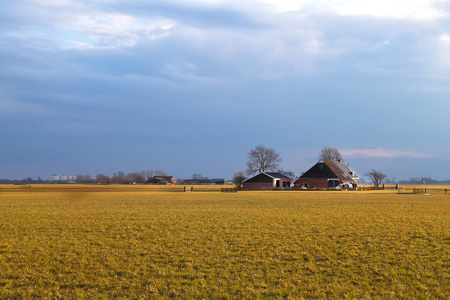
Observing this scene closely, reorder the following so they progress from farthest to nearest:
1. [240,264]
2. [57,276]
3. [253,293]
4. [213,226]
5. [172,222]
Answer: [172,222], [213,226], [240,264], [57,276], [253,293]

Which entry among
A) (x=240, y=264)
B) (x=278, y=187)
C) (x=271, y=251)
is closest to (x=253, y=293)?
(x=240, y=264)

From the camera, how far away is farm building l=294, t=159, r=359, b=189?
93.9m

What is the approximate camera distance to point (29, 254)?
13555 mm

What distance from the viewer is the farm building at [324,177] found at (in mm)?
93938

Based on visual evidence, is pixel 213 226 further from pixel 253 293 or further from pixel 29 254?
pixel 253 293

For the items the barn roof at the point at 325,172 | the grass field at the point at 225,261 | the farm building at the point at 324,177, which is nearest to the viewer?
the grass field at the point at 225,261

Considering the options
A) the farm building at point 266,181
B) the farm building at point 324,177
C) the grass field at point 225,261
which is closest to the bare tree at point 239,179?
the farm building at point 266,181

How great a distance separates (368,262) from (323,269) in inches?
73.4

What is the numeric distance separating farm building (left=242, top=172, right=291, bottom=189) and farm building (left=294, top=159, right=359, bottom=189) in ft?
16.0

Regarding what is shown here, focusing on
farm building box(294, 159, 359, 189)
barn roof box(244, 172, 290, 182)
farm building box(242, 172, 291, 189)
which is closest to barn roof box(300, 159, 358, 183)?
farm building box(294, 159, 359, 189)

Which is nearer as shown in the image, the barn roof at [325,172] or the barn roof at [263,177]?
the barn roof at [263,177]

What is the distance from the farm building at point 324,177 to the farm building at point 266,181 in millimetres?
4870

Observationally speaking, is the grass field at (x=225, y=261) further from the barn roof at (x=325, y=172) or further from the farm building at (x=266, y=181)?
the barn roof at (x=325, y=172)

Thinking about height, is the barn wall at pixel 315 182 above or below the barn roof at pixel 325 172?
below
